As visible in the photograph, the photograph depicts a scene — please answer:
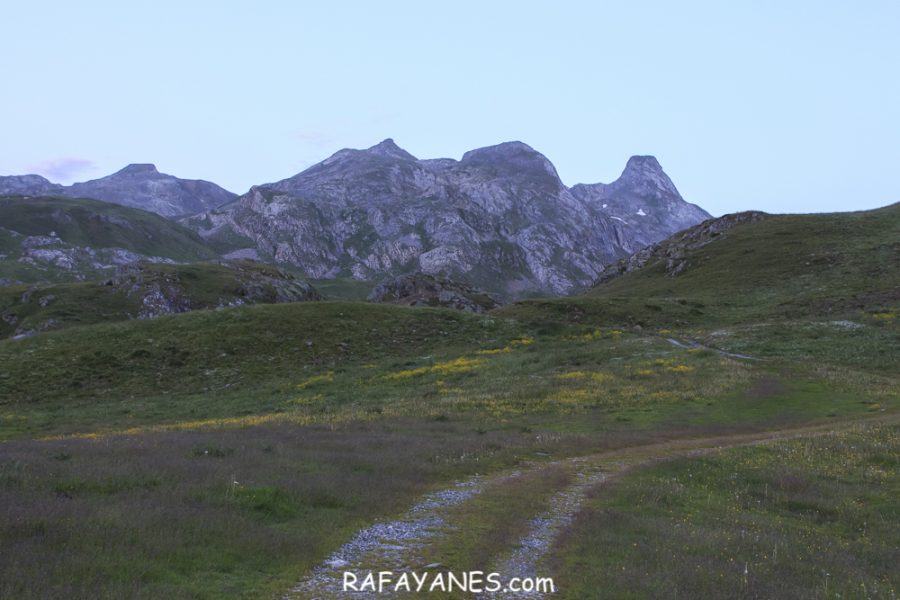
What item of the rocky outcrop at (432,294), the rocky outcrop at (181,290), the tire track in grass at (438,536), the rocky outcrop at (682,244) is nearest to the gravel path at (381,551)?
the tire track in grass at (438,536)

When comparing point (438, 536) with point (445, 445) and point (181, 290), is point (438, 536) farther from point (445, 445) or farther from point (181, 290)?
point (181, 290)

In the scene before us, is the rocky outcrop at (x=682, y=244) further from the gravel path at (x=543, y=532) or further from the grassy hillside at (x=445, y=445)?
the gravel path at (x=543, y=532)

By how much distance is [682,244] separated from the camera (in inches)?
6112

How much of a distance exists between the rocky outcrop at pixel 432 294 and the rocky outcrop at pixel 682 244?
122 ft

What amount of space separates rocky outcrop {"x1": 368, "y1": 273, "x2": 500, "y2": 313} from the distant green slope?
28019 millimetres

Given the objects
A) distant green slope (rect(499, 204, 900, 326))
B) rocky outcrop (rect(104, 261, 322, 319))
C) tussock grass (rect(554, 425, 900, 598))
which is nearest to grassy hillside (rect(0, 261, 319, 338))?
rocky outcrop (rect(104, 261, 322, 319))

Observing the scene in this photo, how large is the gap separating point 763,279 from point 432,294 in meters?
65.6

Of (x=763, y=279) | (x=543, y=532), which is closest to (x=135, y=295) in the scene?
(x=763, y=279)

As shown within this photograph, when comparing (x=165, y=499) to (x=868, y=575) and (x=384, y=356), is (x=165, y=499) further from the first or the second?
(x=384, y=356)

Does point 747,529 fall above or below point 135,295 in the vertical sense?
below

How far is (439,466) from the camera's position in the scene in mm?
22594

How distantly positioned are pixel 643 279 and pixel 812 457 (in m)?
119

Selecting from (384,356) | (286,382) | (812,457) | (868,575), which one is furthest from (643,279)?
(868,575)

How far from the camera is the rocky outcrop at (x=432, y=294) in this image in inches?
5044
